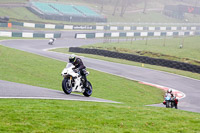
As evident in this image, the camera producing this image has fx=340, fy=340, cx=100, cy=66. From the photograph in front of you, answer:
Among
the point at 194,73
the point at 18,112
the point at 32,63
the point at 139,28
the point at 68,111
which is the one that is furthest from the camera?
the point at 139,28

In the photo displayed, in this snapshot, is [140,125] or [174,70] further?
[174,70]

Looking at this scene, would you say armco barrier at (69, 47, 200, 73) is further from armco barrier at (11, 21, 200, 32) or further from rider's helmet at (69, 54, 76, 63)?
armco barrier at (11, 21, 200, 32)

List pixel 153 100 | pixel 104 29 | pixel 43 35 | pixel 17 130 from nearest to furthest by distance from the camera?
pixel 17 130 → pixel 153 100 → pixel 43 35 → pixel 104 29

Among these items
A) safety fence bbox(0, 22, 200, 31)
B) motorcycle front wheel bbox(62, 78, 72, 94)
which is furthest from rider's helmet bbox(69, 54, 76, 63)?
safety fence bbox(0, 22, 200, 31)

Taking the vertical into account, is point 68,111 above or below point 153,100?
above

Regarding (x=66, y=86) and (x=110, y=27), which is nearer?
(x=66, y=86)

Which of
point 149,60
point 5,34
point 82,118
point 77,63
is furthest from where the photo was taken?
point 5,34

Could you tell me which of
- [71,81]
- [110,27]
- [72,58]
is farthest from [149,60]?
[110,27]

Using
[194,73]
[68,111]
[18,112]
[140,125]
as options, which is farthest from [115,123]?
[194,73]

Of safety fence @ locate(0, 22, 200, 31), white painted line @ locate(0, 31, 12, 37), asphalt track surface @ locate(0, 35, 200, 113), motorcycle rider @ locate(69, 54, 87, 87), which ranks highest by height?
safety fence @ locate(0, 22, 200, 31)

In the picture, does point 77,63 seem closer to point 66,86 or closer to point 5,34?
point 66,86

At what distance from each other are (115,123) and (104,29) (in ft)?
226

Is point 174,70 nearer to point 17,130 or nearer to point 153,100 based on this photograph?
point 153,100

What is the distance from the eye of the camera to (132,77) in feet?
95.9
